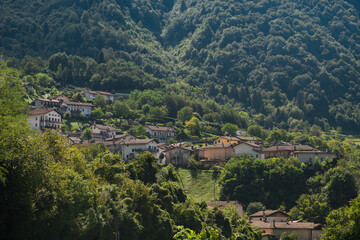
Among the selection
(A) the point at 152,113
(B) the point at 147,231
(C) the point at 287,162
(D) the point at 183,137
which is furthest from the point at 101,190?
(A) the point at 152,113

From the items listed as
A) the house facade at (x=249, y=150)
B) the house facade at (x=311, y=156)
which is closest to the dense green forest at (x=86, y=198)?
the house facade at (x=311, y=156)

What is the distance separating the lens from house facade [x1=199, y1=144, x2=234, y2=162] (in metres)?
117

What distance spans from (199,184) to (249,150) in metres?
21.0

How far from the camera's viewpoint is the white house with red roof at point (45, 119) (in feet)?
424

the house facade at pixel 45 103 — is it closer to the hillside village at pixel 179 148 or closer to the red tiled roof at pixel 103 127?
the hillside village at pixel 179 148

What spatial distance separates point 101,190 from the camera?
51406 mm

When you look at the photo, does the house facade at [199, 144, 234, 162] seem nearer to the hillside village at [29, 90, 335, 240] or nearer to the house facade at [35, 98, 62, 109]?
the hillside village at [29, 90, 335, 240]

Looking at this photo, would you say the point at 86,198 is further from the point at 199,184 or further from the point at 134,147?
the point at 134,147

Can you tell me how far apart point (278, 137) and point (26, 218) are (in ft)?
388

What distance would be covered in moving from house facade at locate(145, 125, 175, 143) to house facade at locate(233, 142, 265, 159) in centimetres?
3074

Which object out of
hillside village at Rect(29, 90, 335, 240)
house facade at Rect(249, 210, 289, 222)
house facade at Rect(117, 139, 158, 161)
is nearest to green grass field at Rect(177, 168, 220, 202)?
hillside village at Rect(29, 90, 335, 240)

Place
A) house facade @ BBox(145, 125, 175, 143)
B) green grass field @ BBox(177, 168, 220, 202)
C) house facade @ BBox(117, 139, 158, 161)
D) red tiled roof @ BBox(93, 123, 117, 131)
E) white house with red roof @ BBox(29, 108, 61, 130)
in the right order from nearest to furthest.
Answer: green grass field @ BBox(177, 168, 220, 202) → house facade @ BBox(117, 139, 158, 161) → white house with red roof @ BBox(29, 108, 61, 130) → red tiled roof @ BBox(93, 123, 117, 131) → house facade @ BBox(145, 125, 175, 143)

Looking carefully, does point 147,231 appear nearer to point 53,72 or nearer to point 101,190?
point 101,190

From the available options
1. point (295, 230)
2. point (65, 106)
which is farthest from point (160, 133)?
point (295, 230)
